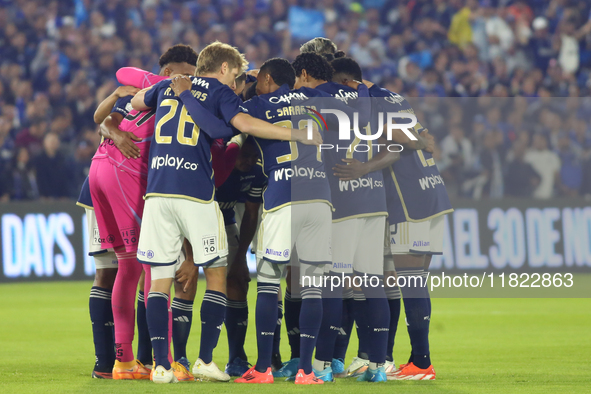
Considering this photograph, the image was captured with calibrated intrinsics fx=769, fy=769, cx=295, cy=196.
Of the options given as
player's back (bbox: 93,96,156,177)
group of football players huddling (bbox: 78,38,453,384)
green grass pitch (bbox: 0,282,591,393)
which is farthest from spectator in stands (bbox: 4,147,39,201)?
player's back (bbox: 93,96,156,177)

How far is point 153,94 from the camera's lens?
5.31m

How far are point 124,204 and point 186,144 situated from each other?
762mm

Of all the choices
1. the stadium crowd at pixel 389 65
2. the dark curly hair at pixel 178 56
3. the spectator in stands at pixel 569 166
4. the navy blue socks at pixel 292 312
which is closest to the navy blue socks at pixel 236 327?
the navy blue socks at pixel 292 312

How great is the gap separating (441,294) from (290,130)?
7.44 metres

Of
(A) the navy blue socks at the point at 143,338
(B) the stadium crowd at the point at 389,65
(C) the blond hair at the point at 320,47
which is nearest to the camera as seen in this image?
(A) the navy blue socks at the point at 143,338

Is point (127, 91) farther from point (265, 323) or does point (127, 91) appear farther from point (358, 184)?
point (265, 323)

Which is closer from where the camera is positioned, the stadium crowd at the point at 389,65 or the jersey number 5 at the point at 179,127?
the jersey number 5 at the point at 179,127

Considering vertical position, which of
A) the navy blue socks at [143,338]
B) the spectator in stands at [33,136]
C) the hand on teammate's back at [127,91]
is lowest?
the navy blue socks at [143,338]

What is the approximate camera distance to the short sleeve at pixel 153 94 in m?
5.29

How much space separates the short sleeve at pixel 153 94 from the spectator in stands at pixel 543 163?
29.5ft

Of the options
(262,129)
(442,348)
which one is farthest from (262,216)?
(442,348)

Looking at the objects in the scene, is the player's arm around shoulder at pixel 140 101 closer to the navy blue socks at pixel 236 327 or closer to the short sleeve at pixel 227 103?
the short sleeve at pixel 227 103

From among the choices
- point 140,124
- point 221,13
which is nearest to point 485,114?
point 221,13

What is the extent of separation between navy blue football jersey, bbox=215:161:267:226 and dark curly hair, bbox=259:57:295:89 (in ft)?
2.23
